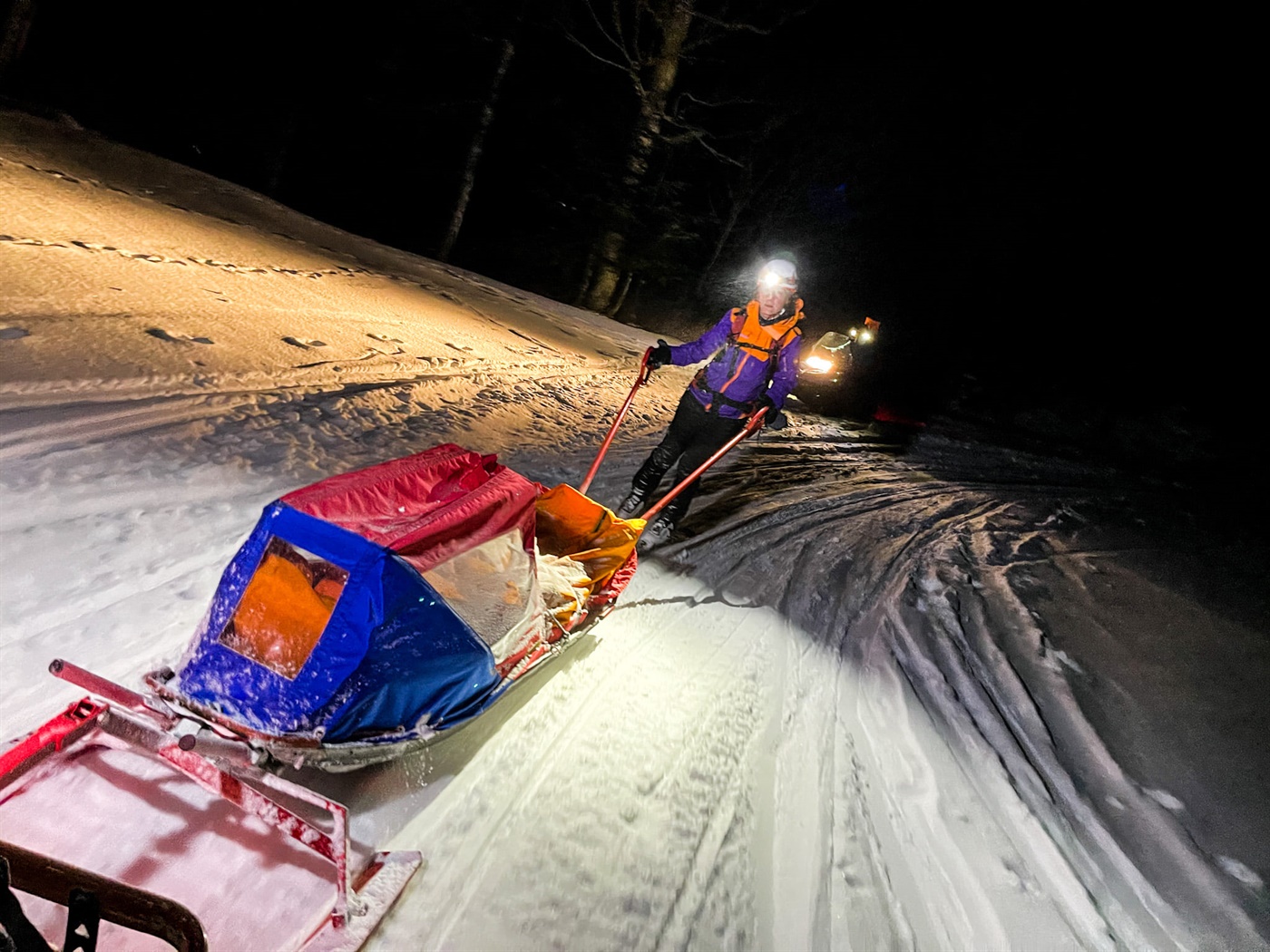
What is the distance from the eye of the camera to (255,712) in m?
2.08

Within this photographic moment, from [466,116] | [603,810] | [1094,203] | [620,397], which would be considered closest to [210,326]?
[620,397]

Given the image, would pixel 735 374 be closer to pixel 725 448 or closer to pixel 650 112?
pixel 725 448

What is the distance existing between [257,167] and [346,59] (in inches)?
167

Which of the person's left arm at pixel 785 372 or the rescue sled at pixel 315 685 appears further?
the person's left arm at pixel 785 372

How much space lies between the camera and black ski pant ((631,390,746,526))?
508 centimetres

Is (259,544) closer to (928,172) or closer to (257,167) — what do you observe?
(257,167)

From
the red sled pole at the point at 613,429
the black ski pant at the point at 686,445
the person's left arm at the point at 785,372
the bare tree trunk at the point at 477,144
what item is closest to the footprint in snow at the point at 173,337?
the red sled pole at the point at 613,429

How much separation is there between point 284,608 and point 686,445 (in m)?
3.60

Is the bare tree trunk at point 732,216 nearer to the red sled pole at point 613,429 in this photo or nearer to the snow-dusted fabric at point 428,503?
the red sled pole at point 613,429

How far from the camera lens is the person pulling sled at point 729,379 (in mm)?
4758

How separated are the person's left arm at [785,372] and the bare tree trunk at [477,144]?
12214mm

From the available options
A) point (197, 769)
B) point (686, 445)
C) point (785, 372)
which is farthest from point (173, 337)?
point (785, 372)

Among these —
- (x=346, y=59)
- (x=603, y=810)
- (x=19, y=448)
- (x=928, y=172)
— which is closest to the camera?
(x=603, y=810)

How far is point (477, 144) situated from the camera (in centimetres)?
1432
